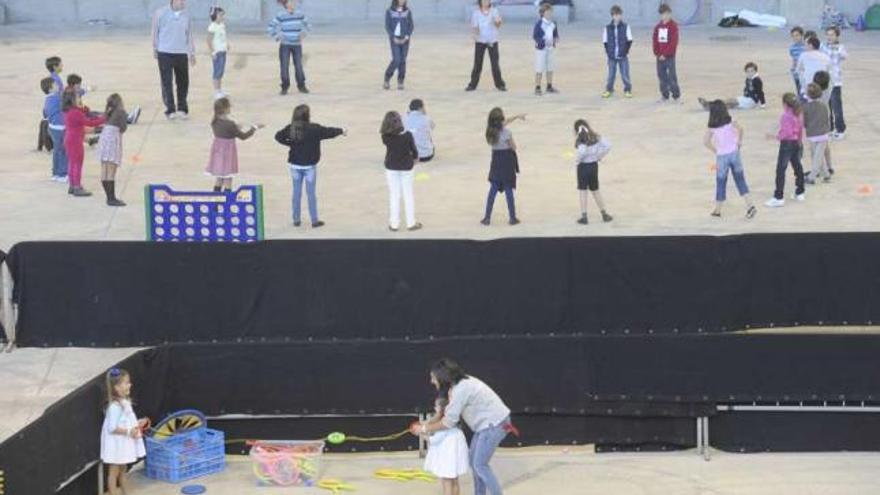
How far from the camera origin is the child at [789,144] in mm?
22516

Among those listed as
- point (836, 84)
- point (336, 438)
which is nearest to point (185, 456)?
point (336, 438)

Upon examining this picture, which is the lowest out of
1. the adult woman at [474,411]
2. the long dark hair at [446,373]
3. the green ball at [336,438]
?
the green ball at [336,438]

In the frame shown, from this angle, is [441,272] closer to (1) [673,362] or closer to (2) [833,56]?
Answer: (1) [673,362]

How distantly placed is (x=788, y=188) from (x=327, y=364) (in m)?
7.98

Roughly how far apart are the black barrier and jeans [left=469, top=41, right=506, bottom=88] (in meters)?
11.2

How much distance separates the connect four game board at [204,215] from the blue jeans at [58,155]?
4.87 metres

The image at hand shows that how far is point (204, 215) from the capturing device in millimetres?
19781

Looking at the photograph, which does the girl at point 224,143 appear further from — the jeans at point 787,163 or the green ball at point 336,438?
the jeans at point 787,163

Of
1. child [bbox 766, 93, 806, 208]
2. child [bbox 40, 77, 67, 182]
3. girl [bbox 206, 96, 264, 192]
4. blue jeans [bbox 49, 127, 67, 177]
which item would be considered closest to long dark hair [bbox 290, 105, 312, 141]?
girl [bbox 206, 96, 264, 192]

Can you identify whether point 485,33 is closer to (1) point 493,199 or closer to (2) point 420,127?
(2) point 420,127

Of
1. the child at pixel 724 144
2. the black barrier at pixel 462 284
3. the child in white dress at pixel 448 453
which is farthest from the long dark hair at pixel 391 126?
the child in white dress at pixel 448 453

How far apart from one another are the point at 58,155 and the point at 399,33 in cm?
699

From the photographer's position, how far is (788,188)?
23.9 metres

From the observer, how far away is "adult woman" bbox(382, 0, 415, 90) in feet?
96.9
